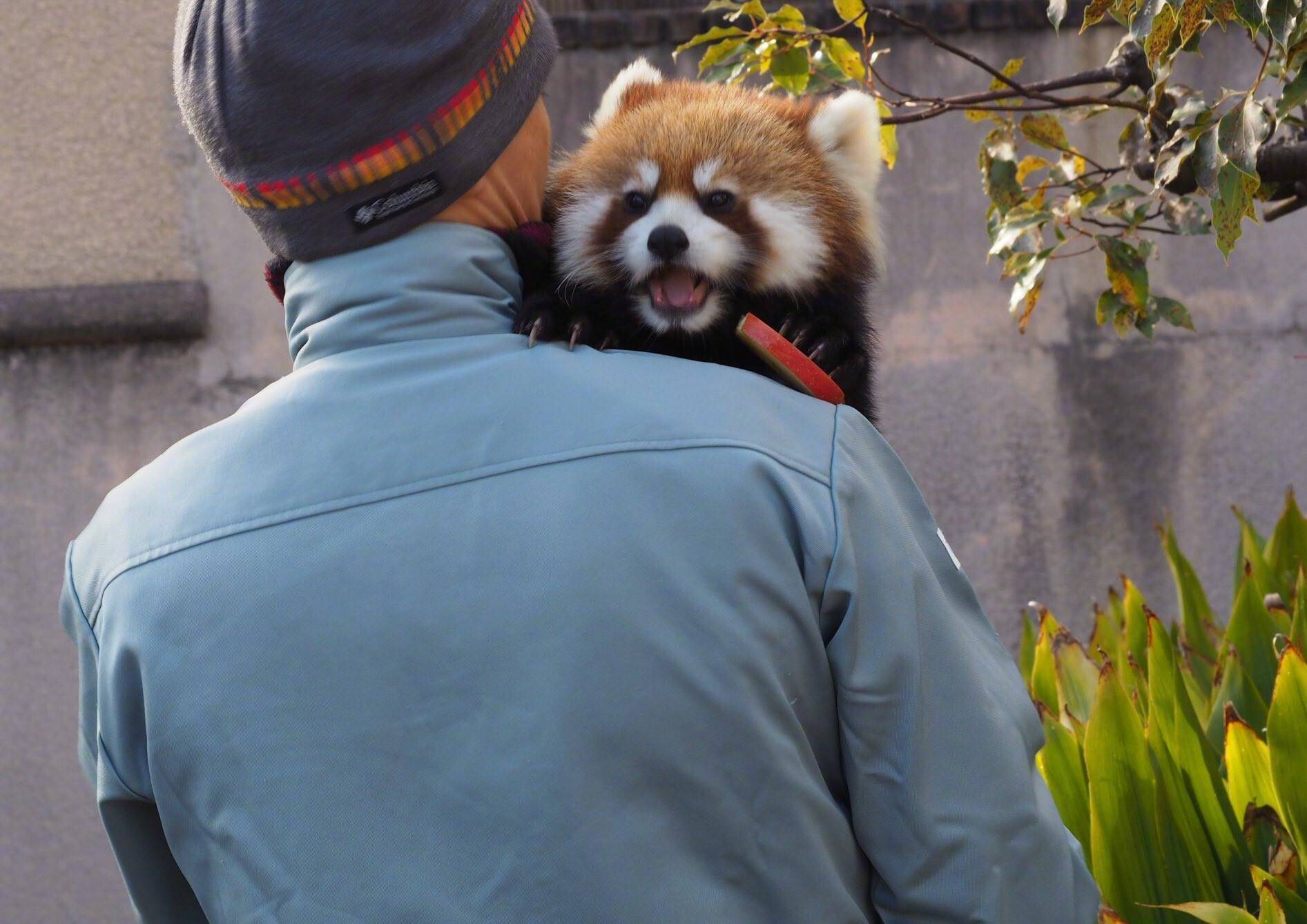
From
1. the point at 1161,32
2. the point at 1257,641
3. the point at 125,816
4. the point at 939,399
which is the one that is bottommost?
the point at 939,399

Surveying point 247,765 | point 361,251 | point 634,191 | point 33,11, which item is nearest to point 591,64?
point 33,11

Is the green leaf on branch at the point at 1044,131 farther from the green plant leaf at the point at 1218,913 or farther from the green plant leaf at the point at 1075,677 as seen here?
the green plant leaf at the point at 1218,913

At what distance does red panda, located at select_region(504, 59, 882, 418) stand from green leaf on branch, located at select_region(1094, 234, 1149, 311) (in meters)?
0.60

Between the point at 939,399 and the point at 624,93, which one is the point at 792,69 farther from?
the point at 939,399

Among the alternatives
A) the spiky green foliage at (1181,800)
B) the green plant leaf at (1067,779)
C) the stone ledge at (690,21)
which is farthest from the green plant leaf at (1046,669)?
the stone ledge at (690,21)

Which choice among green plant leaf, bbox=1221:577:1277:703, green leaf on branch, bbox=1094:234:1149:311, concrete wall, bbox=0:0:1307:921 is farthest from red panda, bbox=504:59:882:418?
concrete wall, bbox=0:0:1307:921

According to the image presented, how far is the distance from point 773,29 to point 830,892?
60.7 inches

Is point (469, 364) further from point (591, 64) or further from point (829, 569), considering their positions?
point (591, 64)

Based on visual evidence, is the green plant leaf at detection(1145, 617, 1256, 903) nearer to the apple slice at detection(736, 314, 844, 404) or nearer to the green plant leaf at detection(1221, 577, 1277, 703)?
the green plant leaf at detection(1221, 577, 1277, 703)

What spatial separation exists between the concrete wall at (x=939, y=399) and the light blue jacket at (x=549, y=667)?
2979 mm

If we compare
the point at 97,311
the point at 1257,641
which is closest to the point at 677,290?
the point at 1257,641

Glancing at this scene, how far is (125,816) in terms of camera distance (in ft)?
3.63

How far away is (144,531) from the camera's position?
1033mm

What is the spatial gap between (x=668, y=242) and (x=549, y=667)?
829 mm
